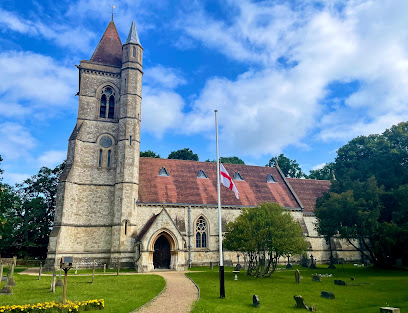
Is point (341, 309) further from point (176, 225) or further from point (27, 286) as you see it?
point (176, 225)

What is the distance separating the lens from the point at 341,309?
1416 cm

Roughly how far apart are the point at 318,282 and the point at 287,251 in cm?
328

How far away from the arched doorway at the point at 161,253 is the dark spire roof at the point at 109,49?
21.3 meters

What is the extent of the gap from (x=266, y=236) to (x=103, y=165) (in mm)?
19081

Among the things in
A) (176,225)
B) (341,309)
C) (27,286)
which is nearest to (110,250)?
(176,225)

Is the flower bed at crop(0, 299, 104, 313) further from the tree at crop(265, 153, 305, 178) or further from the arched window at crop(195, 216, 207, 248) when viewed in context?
the tree at crop(265, 153, 305, 178)

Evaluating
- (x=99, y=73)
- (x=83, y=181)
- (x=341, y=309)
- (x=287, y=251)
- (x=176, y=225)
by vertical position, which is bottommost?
Answer: (x=341, y=309)

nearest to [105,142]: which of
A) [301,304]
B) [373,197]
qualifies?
[301,304]

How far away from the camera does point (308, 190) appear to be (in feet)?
139

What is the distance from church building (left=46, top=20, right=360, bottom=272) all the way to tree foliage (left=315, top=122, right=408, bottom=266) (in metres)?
7.51

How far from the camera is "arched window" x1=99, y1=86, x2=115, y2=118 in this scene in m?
36.1

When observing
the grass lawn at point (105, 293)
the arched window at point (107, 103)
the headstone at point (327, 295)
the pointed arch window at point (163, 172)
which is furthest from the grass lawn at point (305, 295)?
the arched window at point (107, 103)

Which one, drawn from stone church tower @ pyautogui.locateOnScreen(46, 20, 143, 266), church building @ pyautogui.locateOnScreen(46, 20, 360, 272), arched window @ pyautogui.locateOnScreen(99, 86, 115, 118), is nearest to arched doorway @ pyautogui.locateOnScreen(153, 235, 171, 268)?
church building @ pyautogui.locateOnScreen(46, 20, 360, 272)

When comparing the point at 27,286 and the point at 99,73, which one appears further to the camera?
the point at 99,73
